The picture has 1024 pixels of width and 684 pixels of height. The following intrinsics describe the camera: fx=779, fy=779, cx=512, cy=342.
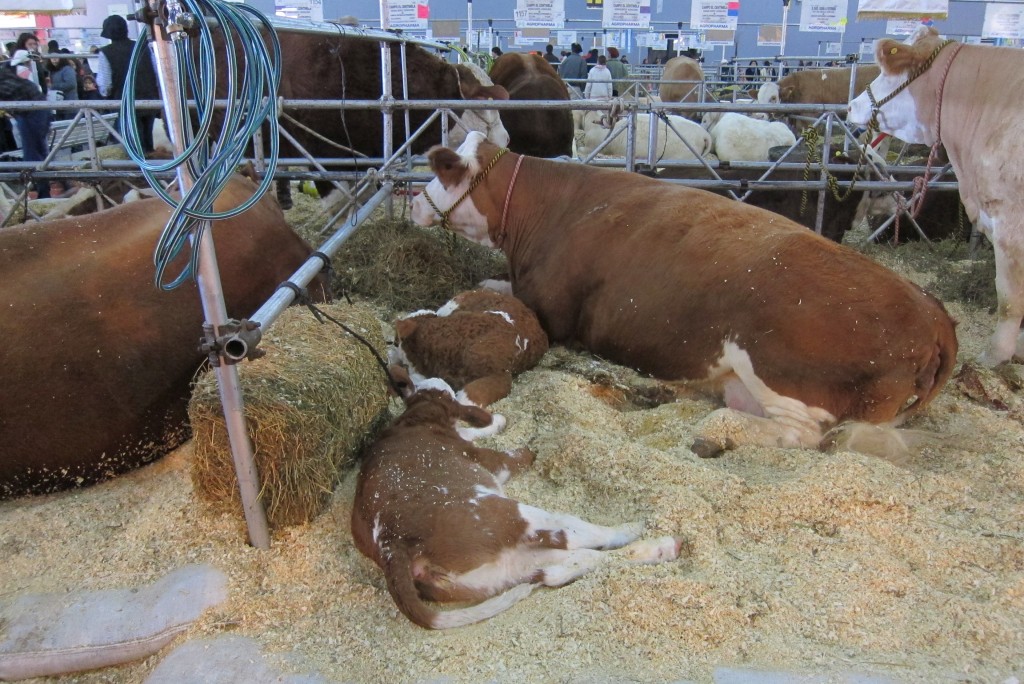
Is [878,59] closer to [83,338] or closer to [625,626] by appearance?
[625,626]

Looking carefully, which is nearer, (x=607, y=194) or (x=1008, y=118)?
(x=1008, y=118)

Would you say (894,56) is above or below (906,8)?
below

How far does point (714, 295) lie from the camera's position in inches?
141

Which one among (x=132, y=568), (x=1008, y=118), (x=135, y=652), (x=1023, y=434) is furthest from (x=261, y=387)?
(x=1008, y=118)

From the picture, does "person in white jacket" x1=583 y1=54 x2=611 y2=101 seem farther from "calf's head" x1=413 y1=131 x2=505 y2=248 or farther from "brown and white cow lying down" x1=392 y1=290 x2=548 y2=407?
"brown and white cow lying down" x1=392 y1=290 x2=548 y2=407

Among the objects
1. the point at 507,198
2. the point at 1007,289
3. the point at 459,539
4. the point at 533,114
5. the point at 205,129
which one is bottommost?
the point at 459,539

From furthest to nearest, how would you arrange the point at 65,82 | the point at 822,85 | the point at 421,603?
the point at 822,85 → the point at 65,82 → the point at 421,603

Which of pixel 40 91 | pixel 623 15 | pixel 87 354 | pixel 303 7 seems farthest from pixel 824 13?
pixel 87 354

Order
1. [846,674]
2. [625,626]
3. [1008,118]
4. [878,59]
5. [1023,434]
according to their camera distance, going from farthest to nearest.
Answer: [878,59], [1008,118], [1023,434], [625,626], [846,674]

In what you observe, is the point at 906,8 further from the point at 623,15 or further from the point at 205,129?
the point at 205,129

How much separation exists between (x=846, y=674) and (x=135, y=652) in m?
1.91

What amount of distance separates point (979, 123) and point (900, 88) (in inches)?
24.9

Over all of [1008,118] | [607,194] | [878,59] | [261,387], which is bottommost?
[261,387]

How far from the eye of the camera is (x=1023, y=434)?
342cm
